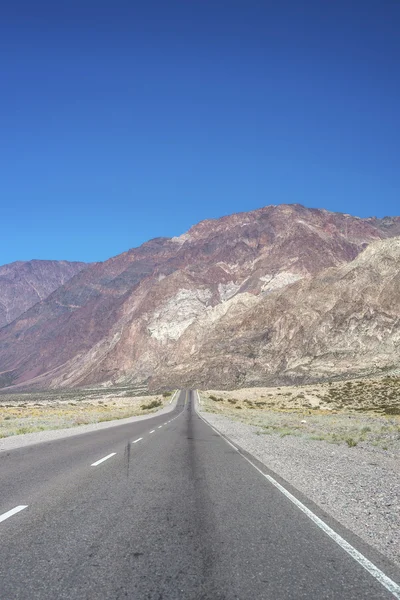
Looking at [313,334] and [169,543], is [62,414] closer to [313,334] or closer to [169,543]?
[169,543]

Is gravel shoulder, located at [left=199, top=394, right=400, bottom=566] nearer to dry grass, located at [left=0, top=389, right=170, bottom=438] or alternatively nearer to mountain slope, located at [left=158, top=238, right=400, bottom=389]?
dry grass, located at [left=0, top=389, right=170, bottom=438]

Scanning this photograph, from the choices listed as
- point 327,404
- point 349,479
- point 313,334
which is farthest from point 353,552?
point 313,334

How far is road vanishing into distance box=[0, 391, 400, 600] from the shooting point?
457 cm

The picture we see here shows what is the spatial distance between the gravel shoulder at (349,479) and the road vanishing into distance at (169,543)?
1.51 feet

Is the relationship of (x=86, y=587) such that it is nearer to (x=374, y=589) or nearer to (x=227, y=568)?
(x=227, y=568)

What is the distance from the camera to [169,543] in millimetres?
5945

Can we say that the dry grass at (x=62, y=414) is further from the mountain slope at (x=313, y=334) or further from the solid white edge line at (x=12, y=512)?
the mountain slope at (x=313, y=334)

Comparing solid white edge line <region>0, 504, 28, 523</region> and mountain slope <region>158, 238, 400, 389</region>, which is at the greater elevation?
mountain slope <region>158, 238, 400, 389</region>

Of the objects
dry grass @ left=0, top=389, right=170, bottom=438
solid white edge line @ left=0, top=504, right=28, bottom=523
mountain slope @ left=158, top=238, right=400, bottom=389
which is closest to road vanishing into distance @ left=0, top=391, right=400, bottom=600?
solid white edge line @ left=0, top=504, right=28, bottom=523

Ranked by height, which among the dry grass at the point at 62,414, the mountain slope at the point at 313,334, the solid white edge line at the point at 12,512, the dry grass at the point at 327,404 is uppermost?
the mountain slope at the point at 313,334

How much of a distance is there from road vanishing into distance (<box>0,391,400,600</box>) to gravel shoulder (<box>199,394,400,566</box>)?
460 mm

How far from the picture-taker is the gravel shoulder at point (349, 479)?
7095 millimetres

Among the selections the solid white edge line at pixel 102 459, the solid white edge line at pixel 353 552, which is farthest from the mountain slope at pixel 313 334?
the solid white edge line at pixel 353 552

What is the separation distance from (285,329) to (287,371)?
16.5m
